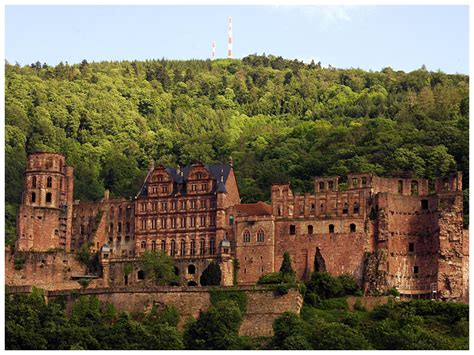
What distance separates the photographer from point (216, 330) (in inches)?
3784

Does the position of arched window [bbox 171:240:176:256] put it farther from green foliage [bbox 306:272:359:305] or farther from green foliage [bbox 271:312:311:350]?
green foliage [bbox 271:312:311:350]

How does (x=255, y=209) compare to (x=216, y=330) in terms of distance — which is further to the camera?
(x=255, y=209)

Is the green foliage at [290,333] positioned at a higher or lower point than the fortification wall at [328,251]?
lower

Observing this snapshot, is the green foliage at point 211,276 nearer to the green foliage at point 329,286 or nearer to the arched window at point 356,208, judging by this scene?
the green foliage at point 329,286

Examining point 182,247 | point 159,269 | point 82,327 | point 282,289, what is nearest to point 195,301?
point 282,289

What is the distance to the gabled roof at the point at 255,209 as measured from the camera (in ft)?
353

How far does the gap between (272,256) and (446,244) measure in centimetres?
1301

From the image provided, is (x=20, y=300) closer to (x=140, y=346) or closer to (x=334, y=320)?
(x=140, y=346)

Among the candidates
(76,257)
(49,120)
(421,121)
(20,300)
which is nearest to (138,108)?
(49,120)

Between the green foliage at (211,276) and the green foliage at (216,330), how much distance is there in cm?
591

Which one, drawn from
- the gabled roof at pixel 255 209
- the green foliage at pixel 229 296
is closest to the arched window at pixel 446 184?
the gabled roof at pixel 255 209

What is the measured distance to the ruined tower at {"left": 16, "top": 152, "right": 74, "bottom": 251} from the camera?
11200 cm

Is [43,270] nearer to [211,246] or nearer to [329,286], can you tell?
[211,246]

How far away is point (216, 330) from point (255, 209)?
14.7m
